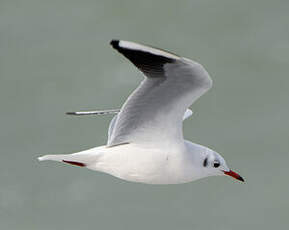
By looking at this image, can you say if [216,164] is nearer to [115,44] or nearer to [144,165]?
[144,165]

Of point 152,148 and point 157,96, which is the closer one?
point 157,96

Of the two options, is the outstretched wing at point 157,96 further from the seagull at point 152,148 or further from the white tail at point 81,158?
the white tail at point 81,158

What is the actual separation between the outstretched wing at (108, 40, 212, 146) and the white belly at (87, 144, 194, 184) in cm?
9

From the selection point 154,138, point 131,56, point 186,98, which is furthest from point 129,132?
point 131,56

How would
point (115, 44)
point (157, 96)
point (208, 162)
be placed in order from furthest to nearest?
point (208, 162) → point (157, 96) → point (115, 44)

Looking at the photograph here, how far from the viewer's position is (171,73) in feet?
25.6

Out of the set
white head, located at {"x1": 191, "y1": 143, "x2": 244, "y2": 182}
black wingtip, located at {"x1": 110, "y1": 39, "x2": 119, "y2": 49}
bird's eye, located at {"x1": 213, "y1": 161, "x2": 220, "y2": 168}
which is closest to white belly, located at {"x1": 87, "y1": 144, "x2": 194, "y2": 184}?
white head, located at {"x1": 191, "y1": 143, "x2": 244, "y2": 182}

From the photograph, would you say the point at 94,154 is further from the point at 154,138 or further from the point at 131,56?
the point at 131,56

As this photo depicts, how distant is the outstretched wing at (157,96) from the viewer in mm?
7531

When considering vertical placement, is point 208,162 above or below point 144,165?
above

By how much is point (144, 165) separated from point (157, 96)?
0.79 m

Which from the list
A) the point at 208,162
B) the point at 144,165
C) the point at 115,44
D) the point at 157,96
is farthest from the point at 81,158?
the point at 115,44

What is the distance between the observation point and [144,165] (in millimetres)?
8617

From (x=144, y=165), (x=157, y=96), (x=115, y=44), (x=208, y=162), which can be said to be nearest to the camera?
(x=115, y=44)
